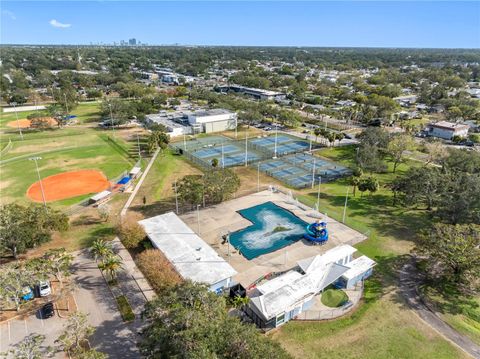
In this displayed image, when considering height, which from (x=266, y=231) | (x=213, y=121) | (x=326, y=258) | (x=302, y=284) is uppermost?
(x=213, y=121)

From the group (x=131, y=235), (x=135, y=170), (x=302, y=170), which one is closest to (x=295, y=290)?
(x=131, y=235)

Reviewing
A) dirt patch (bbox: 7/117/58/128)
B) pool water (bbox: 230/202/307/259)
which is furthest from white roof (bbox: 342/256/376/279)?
dirt patch (bbox: 7/117/58/128)

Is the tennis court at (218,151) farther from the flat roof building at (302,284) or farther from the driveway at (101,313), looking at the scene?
the flat roof building at (302,284)

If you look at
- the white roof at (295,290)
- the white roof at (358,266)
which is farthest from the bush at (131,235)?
the white roof at (358,266)

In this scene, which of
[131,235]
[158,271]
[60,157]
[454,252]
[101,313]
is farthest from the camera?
[60,157]

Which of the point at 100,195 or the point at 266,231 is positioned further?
the point at 100,195

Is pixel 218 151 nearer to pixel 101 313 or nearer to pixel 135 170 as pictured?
pixel 135 170
